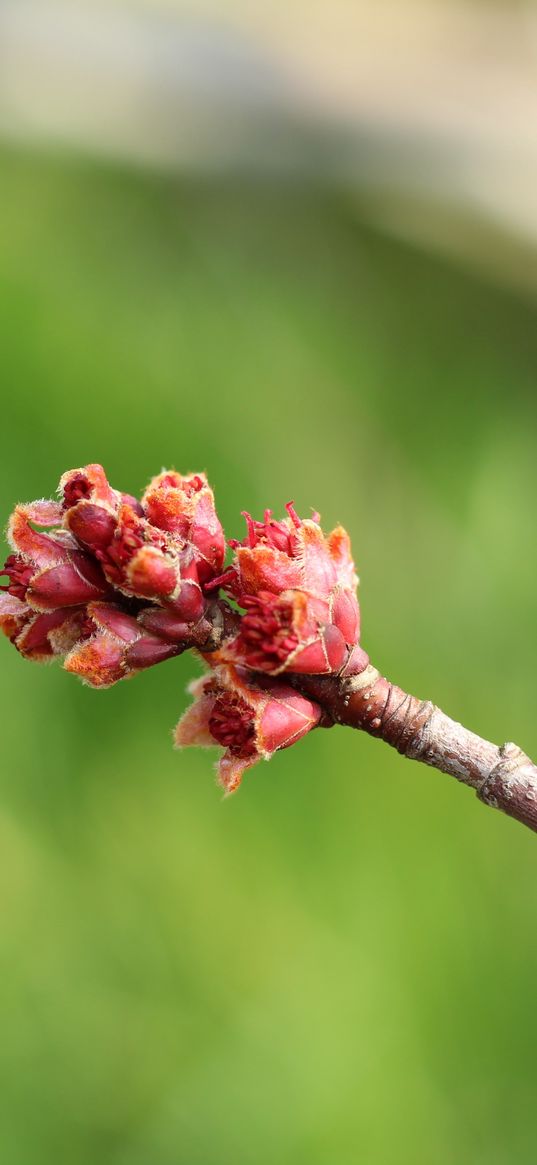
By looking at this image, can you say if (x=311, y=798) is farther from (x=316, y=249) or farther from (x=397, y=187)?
(x=397, y=187)

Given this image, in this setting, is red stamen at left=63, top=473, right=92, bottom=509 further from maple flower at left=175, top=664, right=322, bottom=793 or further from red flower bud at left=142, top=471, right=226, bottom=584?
maple flower at left=175, top=664, right=322, bottom=793

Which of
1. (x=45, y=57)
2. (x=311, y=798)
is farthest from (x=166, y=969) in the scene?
(x=45, y=57)

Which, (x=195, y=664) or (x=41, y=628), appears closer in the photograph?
(x=41, y=628)

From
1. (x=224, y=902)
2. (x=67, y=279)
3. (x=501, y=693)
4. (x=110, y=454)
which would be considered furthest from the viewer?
(x=67, y=279)

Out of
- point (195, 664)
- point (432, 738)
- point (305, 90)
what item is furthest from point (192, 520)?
point (305, 90)

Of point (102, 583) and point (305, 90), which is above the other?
point (305, 90)

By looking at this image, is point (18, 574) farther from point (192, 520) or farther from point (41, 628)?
point (192, 520)

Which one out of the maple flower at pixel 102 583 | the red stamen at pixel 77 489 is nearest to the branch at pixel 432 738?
the maple flower at pixel 102 583
